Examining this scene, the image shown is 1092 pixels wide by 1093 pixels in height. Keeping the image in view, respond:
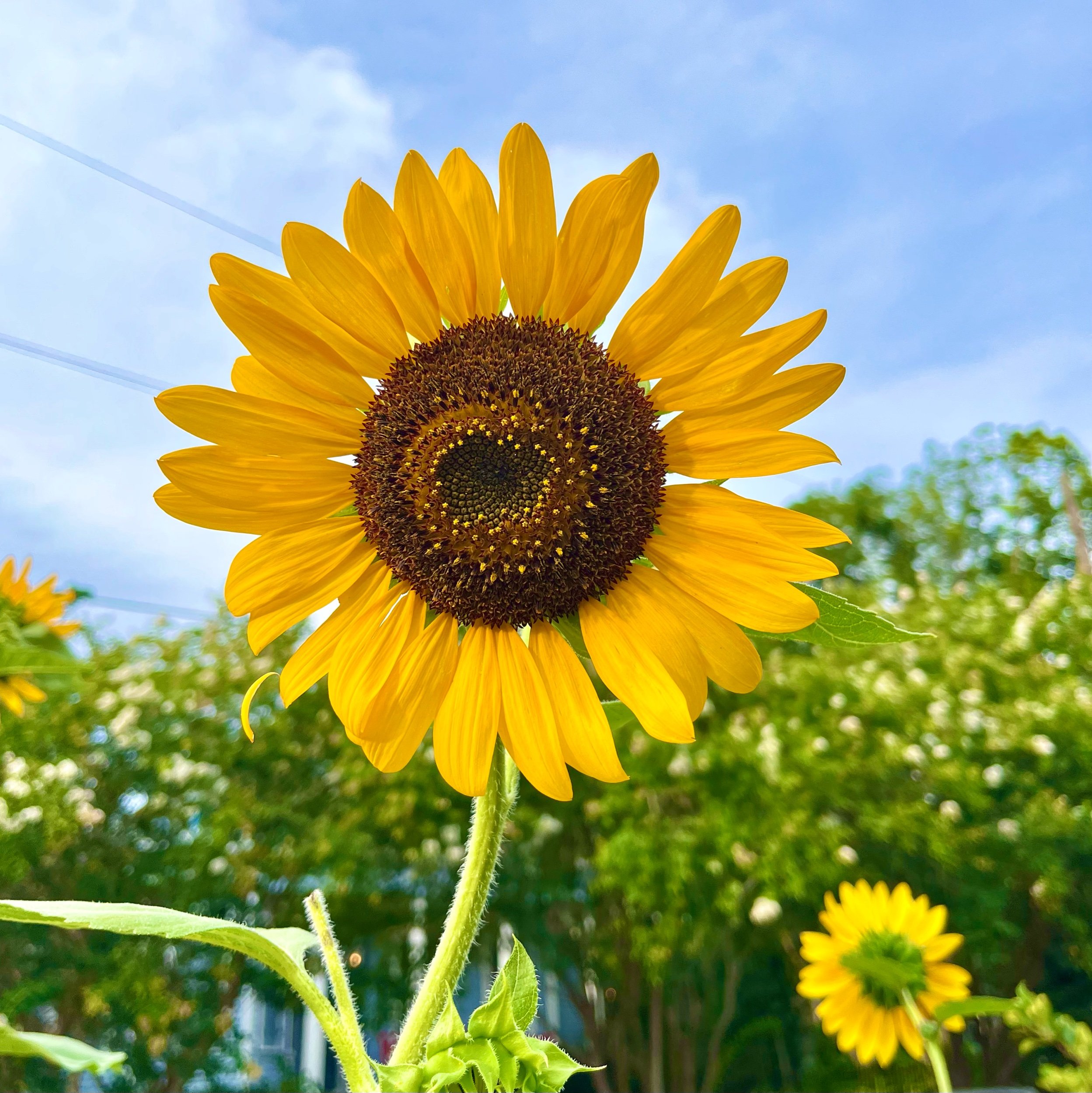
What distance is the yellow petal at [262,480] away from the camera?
2.64 feet

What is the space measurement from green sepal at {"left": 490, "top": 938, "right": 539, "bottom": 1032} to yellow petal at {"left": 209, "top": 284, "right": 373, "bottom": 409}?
1.64 feet

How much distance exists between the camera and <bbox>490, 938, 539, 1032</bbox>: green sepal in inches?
28.0

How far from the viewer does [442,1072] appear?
65 cm

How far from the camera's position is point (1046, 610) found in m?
10.4

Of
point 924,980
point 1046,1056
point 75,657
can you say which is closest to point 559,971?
point 1046,1056

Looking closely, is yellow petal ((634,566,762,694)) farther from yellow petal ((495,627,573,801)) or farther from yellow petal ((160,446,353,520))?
yellow petal ((160,446,353,520))

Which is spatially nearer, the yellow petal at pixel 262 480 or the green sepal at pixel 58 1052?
the green sepal at pixel 58 1052

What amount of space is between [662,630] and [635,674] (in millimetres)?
45

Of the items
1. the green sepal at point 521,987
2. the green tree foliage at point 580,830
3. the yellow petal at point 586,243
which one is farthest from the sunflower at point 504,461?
the green tree foliage at point 580,830

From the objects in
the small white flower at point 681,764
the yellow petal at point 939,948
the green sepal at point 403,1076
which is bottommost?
the green sepal at point 403,1076

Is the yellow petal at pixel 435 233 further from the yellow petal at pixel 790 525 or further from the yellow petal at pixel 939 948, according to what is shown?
the yellow petal at pixel 939 948

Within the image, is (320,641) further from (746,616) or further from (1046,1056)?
(1046,1056)

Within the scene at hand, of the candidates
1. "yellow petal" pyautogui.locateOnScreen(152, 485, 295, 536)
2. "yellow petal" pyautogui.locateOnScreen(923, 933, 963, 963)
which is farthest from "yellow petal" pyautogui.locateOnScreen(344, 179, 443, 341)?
"yellow petal" pyautogui.locateOnScreen(923, 933, 963, 963)

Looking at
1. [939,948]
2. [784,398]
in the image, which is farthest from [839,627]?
[939,948]
